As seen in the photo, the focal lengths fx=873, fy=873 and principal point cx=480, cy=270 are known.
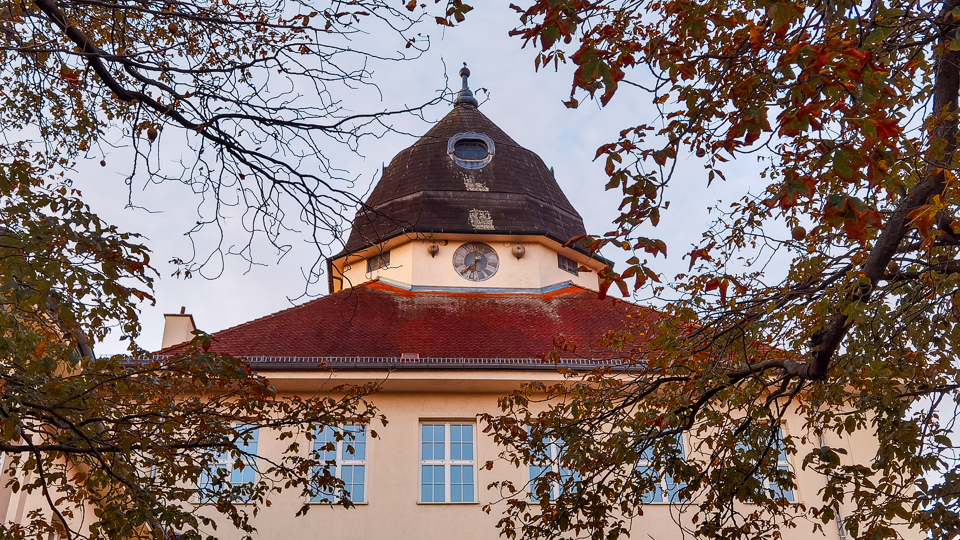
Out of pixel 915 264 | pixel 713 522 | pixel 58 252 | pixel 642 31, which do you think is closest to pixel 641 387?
pixel 713 522

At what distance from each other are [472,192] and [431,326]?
19.6 feet

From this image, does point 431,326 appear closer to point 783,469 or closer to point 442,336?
point 442,336

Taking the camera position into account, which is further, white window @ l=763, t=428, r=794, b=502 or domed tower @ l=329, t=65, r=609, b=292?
domed tower @ l=329, t=65, r=609, b=292

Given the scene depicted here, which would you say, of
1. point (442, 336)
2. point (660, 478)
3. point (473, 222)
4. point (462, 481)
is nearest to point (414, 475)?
point (462, 481)

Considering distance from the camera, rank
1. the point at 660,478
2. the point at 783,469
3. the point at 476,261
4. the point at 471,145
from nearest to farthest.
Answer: the point at 660,478 → the point at 783,469 → the point at 476,261 → the point at 471,145

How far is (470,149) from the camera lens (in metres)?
23.9

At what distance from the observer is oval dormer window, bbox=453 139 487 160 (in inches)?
934

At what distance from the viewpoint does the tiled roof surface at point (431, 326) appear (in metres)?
15.3

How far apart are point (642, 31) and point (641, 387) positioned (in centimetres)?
321

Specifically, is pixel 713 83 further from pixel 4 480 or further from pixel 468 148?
pixel 468 148

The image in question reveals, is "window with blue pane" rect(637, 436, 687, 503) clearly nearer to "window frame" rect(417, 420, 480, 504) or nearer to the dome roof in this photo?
"window frame" rect(417, 420, 480, 504)

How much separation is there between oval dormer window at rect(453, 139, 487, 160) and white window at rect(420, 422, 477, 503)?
1080 centimetres

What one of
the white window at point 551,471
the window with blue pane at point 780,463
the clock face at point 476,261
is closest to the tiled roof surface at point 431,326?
the clock face at point 476,261

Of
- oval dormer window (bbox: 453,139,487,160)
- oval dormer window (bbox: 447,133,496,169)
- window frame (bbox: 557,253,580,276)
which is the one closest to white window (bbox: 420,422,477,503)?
window frame (bbox: 557,253,580,276)
